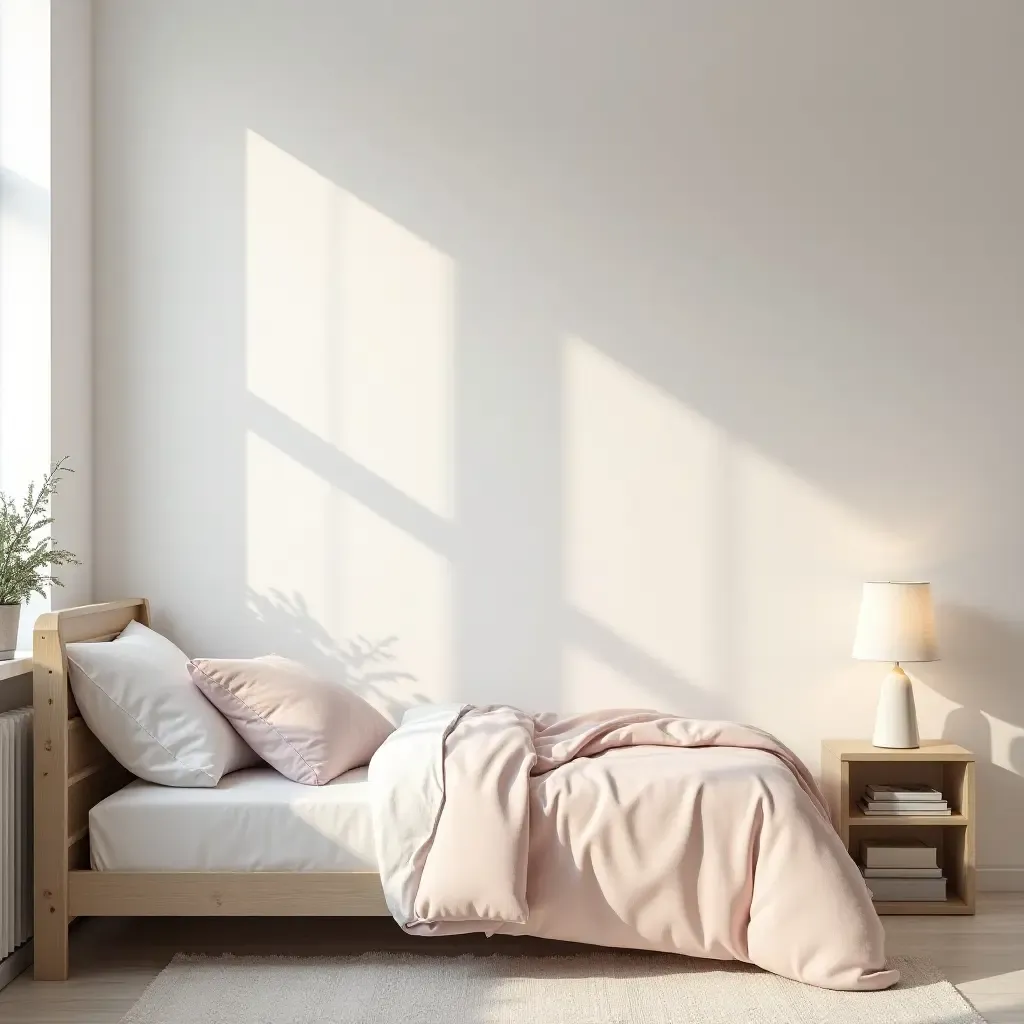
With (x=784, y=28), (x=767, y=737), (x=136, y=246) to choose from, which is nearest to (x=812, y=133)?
(x=784, y=28)

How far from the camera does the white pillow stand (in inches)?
118

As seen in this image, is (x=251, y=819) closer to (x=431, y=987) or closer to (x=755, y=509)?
(x=431, y=987)

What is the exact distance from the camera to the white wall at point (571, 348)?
3.83 meters

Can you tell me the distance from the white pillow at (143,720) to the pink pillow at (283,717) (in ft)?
0.30

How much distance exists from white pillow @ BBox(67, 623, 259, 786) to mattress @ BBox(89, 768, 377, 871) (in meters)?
0.11

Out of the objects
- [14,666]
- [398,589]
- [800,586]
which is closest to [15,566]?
[14,666]

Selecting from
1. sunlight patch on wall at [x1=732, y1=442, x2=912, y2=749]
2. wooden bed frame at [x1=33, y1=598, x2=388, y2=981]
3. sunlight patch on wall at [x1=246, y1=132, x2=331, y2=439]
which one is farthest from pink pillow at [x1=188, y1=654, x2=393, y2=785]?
sunlight patch on wall at [x1=732, y1=442, x2=912, y2=749]

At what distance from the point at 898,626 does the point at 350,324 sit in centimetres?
203

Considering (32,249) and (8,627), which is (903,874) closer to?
(8,627)

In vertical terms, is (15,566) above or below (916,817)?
above

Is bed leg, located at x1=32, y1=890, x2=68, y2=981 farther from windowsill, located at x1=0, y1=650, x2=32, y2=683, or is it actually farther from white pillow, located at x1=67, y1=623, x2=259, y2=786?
windowsill, located at x1=0, y1=650, x2=32, y2=683

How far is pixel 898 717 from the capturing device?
3.60m

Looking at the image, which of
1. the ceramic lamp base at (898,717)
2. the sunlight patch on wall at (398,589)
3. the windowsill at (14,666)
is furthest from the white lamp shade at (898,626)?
the windowsill at (14,666)

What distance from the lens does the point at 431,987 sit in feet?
9.28
